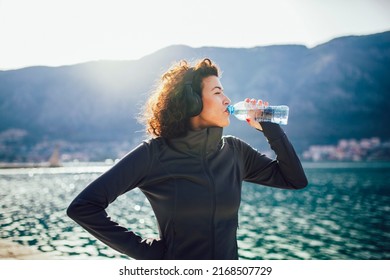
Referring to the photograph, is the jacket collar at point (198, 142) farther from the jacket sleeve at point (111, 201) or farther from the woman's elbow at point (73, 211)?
the woman's elbow at point (73, 211)

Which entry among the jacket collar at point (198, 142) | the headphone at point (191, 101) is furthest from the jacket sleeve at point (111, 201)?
the headphone at point (191, 101)

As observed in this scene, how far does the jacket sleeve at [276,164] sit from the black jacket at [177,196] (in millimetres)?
167

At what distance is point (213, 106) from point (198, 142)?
0.59ft

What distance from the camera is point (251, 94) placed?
93438 mm

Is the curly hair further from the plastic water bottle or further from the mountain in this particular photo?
the mountain

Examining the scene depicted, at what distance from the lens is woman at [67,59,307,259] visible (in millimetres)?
1575

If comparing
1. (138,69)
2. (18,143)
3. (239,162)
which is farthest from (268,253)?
(18,143)

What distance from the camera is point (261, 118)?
2045mm

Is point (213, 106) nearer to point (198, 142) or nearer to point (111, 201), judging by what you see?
point (198, 142)

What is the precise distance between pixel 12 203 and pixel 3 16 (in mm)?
21869

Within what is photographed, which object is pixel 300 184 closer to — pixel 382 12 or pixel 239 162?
pixel 239 162

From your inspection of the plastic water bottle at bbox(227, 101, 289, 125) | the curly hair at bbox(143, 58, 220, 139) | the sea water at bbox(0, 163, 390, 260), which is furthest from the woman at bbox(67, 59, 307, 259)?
the sea water at bbox(0, 163, 390, 260)

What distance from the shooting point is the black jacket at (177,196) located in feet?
5.12
